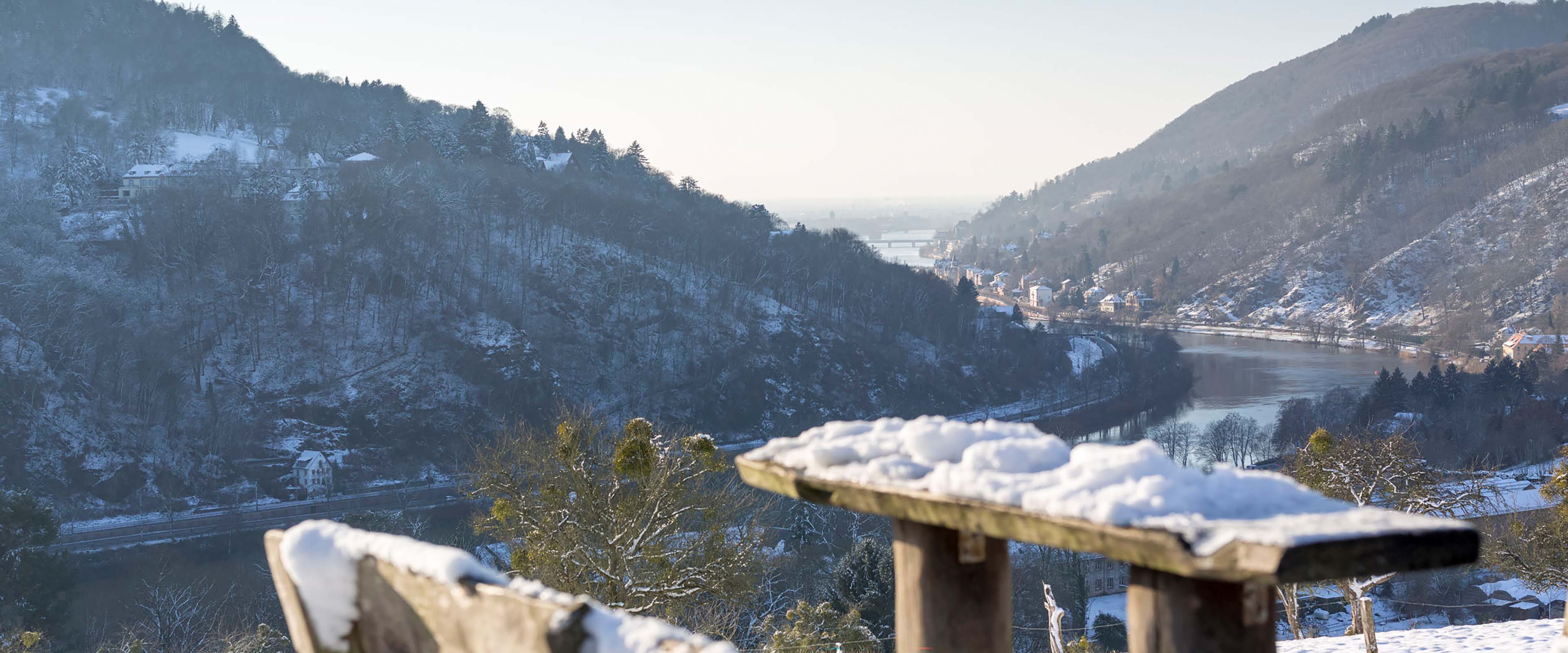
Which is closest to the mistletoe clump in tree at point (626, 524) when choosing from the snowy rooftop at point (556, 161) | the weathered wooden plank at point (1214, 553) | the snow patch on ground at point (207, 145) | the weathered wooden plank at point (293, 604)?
the weathered wooden plank at point (293, 604)

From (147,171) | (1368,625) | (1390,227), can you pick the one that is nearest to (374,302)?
(147,171)

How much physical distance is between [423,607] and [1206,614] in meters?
2.14

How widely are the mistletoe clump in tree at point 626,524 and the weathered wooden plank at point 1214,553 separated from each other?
404 inches

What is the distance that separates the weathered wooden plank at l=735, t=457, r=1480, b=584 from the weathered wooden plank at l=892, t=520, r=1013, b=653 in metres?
0.27

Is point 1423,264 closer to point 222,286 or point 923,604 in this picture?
point 222,286

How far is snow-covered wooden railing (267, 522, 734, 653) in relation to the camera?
8.86 ft

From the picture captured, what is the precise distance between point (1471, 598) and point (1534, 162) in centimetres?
12683

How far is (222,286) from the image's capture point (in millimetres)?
66375

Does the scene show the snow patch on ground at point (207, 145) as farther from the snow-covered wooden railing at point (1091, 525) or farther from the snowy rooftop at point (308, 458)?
the snow-covered wooden railing at point (1091, 525)

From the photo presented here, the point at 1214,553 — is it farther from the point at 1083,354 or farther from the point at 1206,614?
the point at 1083,354

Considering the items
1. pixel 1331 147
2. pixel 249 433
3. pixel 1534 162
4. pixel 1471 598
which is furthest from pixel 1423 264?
pixel 249 433

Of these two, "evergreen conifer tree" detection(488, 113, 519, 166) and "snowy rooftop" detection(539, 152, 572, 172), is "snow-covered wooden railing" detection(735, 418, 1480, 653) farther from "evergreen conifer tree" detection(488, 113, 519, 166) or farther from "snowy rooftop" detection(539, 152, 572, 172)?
"snowy rooftop" detection(539, 152, 572, 172)

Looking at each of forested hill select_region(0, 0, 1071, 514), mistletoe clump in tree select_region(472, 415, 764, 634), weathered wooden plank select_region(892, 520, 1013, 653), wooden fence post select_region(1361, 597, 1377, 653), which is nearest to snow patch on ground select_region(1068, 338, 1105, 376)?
forested hill select_region(0, 0, 1071, 514)

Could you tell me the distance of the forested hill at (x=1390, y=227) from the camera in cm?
11431
